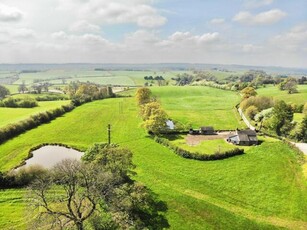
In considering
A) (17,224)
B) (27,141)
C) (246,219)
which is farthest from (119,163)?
(27,141)

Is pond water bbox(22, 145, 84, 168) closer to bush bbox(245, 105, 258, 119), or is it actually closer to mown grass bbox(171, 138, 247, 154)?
mown grass bbox(171, 138, 247, 154)

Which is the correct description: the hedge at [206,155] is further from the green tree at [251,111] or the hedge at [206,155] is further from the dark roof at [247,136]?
the green tree at [251,111]

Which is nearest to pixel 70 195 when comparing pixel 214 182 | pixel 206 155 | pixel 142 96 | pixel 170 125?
pixel 214 182

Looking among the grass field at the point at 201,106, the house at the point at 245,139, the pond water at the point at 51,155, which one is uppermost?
the house at the point at 245,139

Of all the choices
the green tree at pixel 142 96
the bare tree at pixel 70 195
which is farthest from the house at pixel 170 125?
the bare tree at pixel 70 195

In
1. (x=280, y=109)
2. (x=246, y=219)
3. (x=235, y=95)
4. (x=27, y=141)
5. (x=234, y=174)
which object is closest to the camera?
(x=246, y=219)

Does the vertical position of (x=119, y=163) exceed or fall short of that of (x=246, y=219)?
it exceeds it

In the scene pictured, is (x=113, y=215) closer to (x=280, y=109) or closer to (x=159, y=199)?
(x=159, y=199)

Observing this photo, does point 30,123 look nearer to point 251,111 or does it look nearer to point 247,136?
point 247,136
